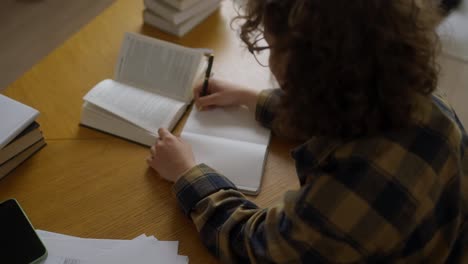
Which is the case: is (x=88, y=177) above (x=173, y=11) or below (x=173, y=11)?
below

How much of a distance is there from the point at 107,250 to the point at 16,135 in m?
0.32

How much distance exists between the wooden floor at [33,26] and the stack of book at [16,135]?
1.33m

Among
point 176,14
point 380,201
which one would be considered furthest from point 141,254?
point 176,14

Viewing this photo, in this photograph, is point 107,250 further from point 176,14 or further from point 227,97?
point 176,14

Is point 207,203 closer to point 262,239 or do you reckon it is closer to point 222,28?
point 262,239

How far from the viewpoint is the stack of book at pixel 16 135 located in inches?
39.1

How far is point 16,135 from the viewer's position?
3.30ft

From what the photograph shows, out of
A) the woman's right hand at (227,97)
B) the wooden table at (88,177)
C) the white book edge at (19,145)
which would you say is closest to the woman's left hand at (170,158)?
the wooden table at (88,177)

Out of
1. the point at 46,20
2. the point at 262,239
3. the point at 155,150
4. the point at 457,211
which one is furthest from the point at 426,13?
the point at 46,20

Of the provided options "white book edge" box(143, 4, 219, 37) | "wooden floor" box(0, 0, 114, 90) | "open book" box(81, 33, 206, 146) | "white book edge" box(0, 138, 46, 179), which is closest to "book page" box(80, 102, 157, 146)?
"open book" box(81, 33, 206, 146)

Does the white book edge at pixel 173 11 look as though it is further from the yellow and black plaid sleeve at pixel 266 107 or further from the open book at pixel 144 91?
the yellow and black plaid sleeve at pixel 266 107

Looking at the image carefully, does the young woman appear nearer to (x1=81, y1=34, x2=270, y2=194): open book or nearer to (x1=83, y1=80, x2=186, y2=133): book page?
(x1=81, y1=34, x2=270, y2=194): open book

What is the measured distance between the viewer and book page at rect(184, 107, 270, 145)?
1.12 metres

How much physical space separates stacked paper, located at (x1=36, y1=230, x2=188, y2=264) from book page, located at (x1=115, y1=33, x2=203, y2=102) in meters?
0.42
